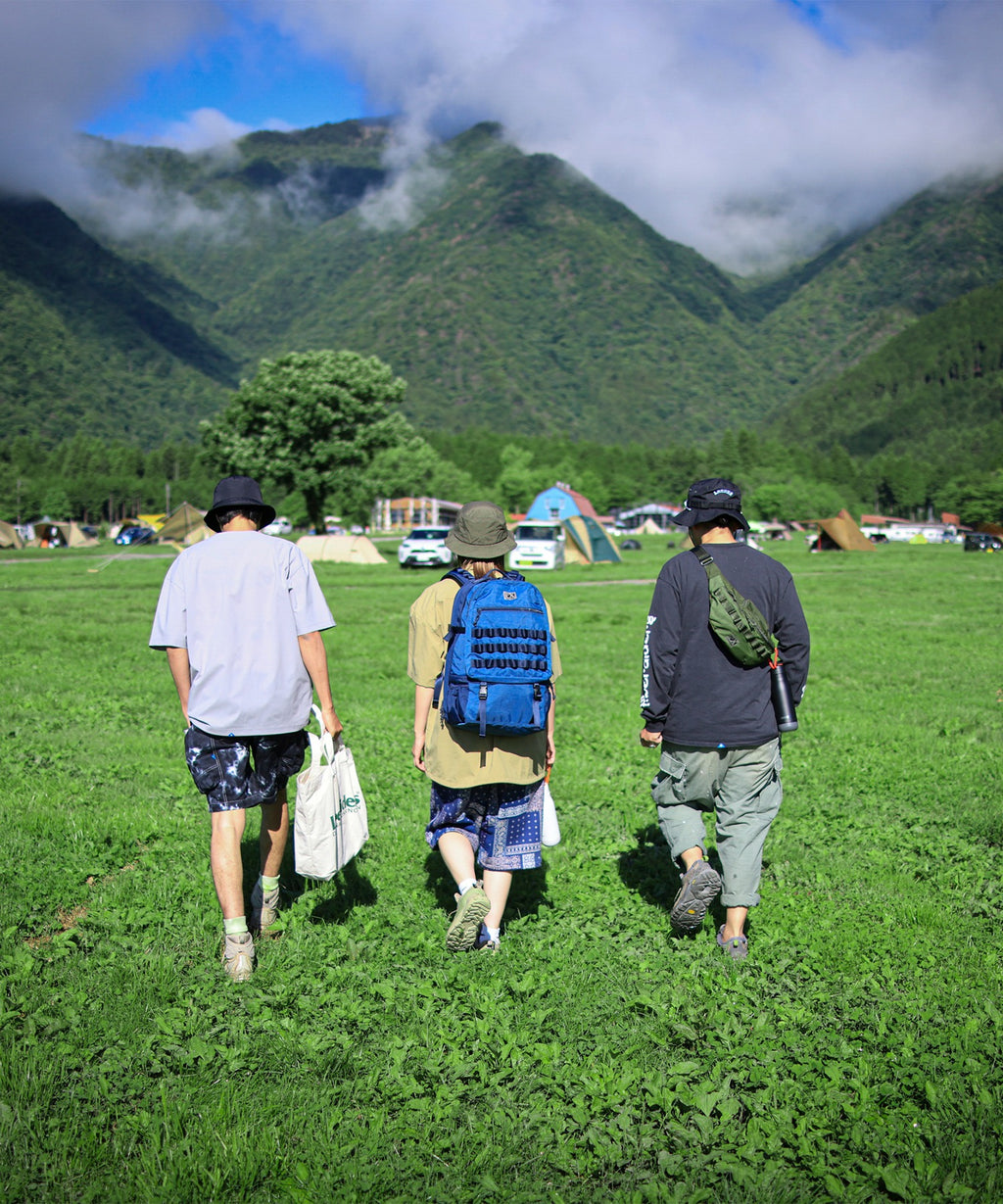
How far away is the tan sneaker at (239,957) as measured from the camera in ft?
12.8

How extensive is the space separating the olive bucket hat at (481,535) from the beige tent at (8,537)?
2551 inches

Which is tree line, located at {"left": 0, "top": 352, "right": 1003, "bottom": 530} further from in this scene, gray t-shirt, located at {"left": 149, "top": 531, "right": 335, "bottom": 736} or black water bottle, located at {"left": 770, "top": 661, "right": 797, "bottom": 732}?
black water bottle, located at {"left": 770, "top": 661, "right": 797, "bottom": 732}

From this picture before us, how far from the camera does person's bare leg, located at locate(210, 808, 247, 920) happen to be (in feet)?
13.0

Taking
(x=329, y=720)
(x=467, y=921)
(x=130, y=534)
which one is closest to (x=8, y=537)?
(x=130, y=534)

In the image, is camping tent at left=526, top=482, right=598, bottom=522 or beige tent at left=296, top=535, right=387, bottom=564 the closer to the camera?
beige tent at left=296, top=535, right=387, bottom=564

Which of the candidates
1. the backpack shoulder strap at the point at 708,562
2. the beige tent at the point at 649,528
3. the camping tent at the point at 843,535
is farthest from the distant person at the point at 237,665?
the beige tent at the point at 649,528

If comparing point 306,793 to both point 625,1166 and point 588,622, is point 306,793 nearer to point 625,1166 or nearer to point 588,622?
point 625,1166

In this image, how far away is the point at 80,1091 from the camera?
3039mm

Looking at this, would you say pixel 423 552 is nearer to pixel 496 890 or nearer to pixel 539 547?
pixel 539 547

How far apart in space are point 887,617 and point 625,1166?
16.8m

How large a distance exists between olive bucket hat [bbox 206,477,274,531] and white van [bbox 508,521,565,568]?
26.8m

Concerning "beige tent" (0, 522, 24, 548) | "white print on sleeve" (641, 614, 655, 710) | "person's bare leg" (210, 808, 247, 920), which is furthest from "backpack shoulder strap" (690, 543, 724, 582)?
"beige tent" (0, 522, 24, 548)

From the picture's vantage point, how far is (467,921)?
13.1 feet

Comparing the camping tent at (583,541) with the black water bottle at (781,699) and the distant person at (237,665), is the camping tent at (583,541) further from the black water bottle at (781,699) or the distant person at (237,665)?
the distant person at (237,665)
